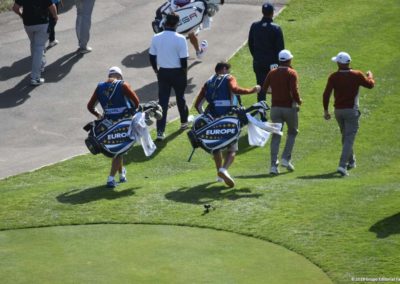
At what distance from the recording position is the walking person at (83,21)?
23844 mm

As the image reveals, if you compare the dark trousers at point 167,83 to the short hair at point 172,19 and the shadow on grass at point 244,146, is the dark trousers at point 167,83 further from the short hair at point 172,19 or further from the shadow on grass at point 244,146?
the shadow on grass at point 244,146

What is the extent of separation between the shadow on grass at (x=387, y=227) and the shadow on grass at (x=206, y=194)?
7.17 ft

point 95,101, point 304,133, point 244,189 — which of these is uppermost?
point 95,101

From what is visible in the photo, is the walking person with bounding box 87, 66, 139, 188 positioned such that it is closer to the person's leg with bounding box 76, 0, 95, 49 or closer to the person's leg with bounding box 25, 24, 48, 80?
the person's leg with bounding box 25, 24, 48, 80

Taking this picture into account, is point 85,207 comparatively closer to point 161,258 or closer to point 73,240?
point 73,240

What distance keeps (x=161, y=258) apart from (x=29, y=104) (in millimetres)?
9591

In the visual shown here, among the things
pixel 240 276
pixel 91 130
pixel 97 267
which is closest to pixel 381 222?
pixel 240 276

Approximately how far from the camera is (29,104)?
21625mm

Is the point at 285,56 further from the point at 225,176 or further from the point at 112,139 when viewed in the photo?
the point at 112,139

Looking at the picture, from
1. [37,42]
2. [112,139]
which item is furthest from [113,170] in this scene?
[37,42]

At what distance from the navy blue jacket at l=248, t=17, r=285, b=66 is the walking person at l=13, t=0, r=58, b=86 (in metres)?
Result: 4.70

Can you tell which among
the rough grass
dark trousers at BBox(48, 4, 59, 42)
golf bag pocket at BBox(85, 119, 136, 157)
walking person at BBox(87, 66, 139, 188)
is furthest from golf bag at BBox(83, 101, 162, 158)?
the rough grass

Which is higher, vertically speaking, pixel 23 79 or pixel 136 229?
pixel 136 229

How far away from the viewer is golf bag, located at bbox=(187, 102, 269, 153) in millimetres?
15923
